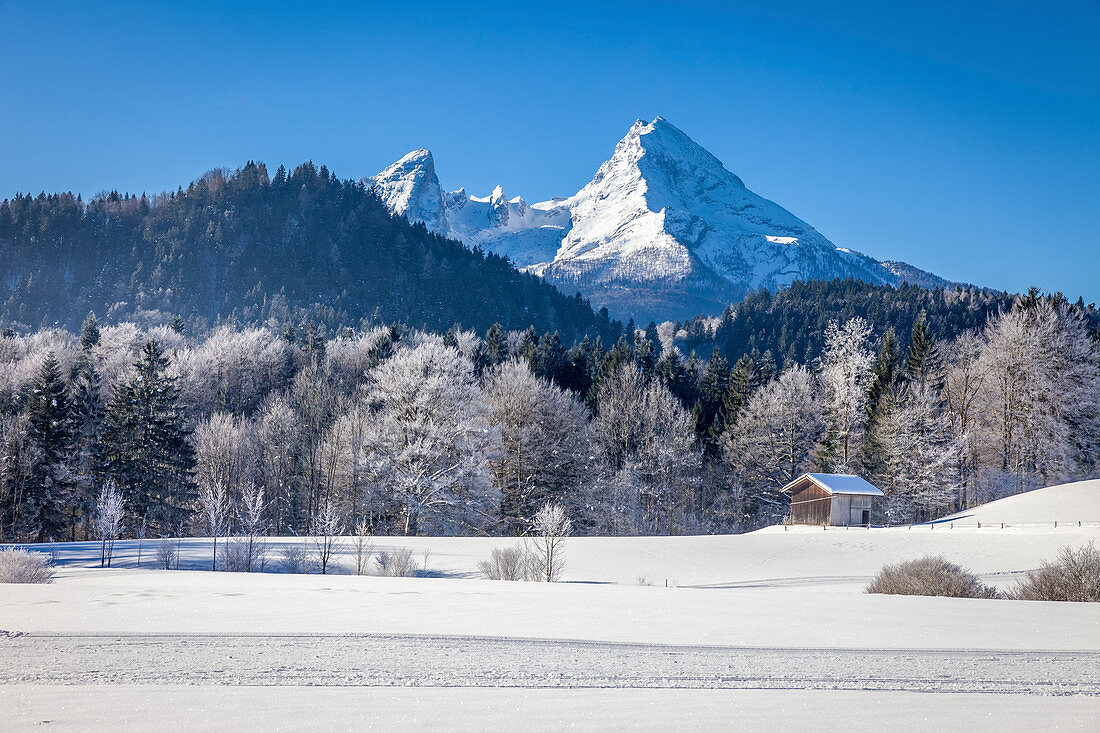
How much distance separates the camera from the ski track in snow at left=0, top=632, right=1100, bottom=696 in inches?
391

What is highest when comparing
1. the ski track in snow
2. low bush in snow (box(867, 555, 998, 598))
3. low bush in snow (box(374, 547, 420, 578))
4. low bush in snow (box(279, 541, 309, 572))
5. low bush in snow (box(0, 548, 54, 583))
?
the ski track in snow

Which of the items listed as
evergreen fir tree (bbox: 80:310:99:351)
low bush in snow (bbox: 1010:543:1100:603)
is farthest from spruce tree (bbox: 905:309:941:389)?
evergreen fir tree (bbox: 80:310:99:351)

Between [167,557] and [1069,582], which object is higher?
[1069,582]

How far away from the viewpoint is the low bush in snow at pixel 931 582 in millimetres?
22328

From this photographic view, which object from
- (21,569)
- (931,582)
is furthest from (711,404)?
(21,569)

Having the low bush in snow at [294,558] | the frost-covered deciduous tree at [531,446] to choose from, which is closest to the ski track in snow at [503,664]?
the low bush in snow at [294,558]

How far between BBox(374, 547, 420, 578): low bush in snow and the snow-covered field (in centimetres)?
619

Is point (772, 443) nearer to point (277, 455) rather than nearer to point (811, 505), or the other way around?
point (811, 505)

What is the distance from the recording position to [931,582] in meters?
22.6

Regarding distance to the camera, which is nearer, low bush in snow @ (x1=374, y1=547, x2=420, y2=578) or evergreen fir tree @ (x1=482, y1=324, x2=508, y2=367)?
low bush in snow @ (x1=374, y1=547, x2=420, y2=578)

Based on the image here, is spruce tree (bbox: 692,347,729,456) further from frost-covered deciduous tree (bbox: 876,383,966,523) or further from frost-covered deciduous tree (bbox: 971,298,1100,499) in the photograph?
frost-covered deciduous tree (bbox: 971,298,1100,499)

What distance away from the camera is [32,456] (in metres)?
47.5

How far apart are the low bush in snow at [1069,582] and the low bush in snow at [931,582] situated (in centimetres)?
116

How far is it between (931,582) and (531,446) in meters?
37.9
